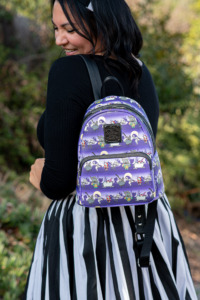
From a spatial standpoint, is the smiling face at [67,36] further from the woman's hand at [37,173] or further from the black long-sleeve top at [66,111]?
the woman's hand at [37,173]

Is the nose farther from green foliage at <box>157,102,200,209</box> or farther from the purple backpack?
green foliage at <box>157,102,200,209</box>

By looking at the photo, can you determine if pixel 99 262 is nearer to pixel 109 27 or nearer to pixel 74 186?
pixel 74 186

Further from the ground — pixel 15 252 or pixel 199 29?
pixel 199 29

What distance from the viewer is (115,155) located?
1.28 m

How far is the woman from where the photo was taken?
1312 millimetres

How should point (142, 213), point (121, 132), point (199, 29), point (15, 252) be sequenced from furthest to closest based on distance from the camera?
point (199, 29) → point (15, 252) → point (142, 213) → point (121, 132)

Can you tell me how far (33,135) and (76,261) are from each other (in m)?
4.22

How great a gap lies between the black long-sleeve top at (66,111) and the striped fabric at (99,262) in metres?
0.17

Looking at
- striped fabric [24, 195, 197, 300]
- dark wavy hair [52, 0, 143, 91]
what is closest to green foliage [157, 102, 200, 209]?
striped fabric [24, 195, 197, 300]

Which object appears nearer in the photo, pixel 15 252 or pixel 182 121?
pixel 15 252

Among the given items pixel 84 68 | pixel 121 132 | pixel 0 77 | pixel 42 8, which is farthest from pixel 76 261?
pixel 42 8

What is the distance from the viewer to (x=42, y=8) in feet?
18.5

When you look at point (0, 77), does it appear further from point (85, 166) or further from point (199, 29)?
point (85, 166)

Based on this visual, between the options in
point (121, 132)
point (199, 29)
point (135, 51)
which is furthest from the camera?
point (199, 29)
